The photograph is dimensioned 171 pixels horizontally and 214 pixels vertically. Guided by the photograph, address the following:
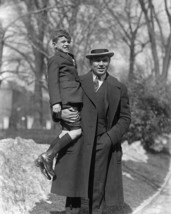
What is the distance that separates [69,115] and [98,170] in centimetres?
65

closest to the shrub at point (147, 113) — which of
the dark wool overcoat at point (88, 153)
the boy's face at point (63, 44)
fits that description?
the dark wool overcoat at point (88, 153)

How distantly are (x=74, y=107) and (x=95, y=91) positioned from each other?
304 millimetres

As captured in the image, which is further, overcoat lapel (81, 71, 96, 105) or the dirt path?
the dirt path

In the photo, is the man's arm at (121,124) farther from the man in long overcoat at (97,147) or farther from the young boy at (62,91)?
the young boy at (62,91)

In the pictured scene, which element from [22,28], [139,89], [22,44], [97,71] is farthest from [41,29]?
[97,71]

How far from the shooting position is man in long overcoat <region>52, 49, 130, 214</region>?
156 inches

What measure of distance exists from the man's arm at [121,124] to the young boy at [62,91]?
1.15 feet

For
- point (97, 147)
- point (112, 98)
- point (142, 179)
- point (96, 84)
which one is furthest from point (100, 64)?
point (142, 179)

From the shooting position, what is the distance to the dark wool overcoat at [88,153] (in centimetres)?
395

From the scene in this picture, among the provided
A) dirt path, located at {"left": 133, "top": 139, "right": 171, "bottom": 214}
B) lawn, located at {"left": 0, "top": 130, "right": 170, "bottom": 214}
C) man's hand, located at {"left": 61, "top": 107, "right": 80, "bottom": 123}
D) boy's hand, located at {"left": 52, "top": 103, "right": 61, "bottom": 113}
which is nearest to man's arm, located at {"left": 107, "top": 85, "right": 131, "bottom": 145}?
man's hand, located at {"left": 61, "top": 107, "right": 80, "bottom": 123}

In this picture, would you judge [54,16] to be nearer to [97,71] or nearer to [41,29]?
[41,29]

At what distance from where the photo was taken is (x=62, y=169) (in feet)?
13.1

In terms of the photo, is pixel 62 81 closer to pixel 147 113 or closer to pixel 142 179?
pixel 142 179

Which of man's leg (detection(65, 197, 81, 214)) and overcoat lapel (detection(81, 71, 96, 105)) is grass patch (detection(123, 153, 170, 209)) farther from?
overcoat lapel (detection(81, 71, 96, 105))
